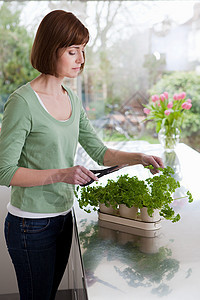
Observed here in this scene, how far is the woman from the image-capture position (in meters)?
1.10

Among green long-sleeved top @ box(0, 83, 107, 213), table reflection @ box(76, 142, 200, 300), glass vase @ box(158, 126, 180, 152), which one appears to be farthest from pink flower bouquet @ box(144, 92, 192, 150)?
green long-sleeved top @ box(0, 83, 107, 213)

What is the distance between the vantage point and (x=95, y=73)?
5016mm

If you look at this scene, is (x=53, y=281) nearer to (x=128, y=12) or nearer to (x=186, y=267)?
(x=186, y=267)

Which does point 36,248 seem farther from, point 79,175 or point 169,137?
point 169,137

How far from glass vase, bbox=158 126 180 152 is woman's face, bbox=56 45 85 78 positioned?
45.7 inches

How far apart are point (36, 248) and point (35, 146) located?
1.03 ft

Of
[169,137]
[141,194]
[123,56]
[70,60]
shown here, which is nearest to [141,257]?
[141,194]

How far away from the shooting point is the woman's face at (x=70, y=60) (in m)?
1.15

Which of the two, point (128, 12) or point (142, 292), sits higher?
point (128, 12)

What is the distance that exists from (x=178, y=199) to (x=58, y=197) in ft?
1.48

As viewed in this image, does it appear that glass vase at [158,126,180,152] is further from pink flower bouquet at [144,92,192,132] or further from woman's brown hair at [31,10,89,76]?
woman's brown hair at [31,10,89,76]

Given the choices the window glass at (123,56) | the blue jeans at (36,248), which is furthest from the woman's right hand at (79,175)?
the window glass at (123,56)

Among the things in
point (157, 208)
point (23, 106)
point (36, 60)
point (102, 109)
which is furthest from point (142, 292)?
point (102, 109)

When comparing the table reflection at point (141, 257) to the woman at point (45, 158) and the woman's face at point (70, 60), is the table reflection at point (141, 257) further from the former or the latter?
Result: the woman's face at point (70, 60)
